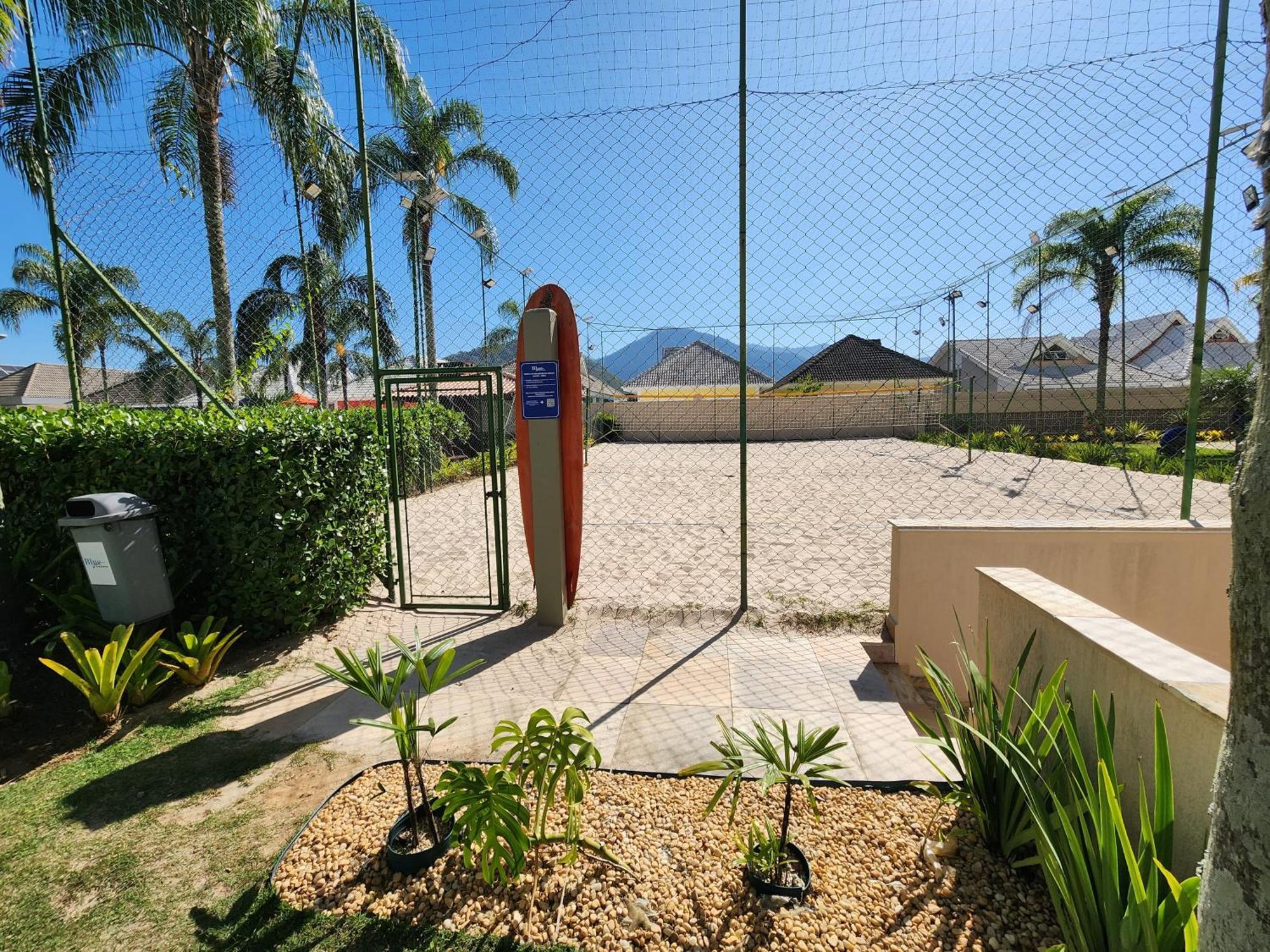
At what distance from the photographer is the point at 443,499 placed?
1082 cm

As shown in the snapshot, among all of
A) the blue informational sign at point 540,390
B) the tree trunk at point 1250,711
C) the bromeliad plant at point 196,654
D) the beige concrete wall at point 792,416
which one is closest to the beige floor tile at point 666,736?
the tree trunk at point 1250,711

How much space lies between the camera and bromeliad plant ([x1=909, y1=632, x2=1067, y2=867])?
1.68 m

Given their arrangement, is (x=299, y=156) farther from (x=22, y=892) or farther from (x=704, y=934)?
(x=704, y=934)

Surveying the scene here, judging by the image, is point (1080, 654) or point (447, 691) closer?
point (1080, 654)

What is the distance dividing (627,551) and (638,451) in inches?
539

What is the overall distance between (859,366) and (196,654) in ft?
116

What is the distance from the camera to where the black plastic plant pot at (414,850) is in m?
1.82

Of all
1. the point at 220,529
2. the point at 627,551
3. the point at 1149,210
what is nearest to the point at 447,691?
the point at 220,529

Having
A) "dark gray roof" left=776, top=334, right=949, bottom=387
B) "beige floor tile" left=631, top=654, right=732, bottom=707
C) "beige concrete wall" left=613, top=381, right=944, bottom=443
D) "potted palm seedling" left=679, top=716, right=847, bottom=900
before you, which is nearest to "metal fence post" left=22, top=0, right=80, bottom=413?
"beige floor tile" left=631, top=654, right=732, bottom=707

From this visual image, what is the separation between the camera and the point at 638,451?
66.4ft

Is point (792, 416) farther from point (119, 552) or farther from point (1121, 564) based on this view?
point (119, 552)

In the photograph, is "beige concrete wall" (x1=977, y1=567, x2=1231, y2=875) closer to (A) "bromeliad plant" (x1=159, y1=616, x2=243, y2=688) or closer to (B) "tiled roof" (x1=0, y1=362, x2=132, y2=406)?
(A) "bromeliad plant" (x1=159, y1=616, x2=243, y2=688)

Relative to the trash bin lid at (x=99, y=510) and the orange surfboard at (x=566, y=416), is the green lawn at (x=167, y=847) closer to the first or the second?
the trash bin lid at (x=99, y=510)

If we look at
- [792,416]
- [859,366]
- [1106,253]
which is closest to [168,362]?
[1106,253]
